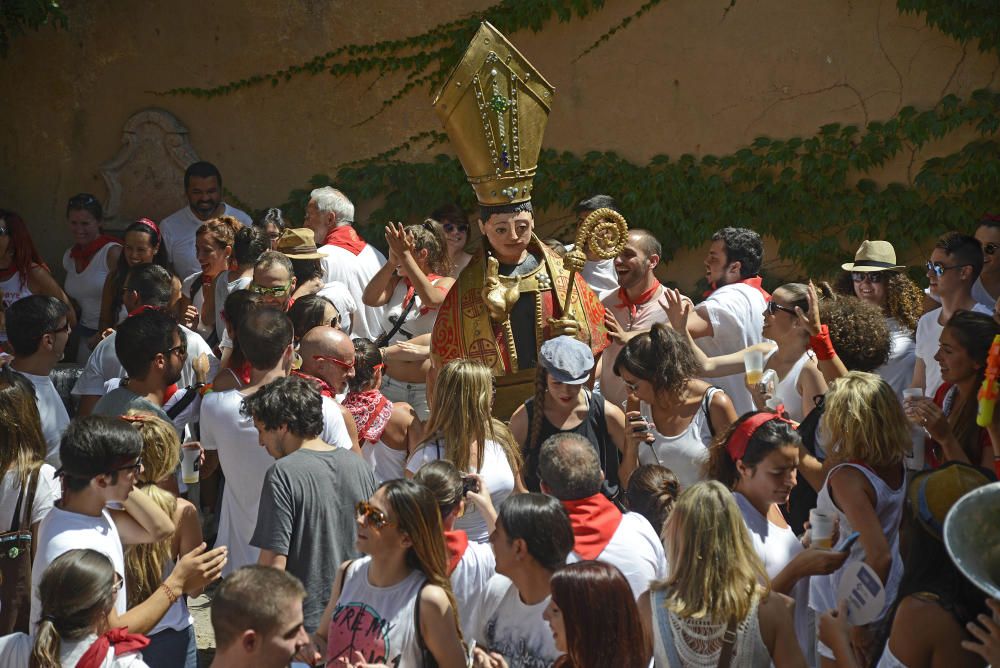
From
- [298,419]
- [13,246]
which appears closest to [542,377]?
[298,419]

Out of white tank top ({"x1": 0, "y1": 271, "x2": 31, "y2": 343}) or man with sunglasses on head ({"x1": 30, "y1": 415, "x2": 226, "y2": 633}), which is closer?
man with sunglasses on head ({"x1": 30, "y1": 415, "x2": 226, "y2": 633})

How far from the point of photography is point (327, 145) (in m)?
10.3

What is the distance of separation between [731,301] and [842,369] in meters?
1.12

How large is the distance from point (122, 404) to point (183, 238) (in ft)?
13.4

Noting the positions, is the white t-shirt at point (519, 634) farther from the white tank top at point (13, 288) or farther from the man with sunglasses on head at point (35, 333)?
the white tank top at point (13, 288)

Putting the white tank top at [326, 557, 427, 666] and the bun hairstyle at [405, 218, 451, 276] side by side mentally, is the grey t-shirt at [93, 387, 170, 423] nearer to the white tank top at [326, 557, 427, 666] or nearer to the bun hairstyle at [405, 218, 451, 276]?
the white tank top at [326, 557, 427, 666]

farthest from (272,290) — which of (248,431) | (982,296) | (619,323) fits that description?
(982,296)

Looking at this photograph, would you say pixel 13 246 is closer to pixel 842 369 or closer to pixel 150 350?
pixel 150 350

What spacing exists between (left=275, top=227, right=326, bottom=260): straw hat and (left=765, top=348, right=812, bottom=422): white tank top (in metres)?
2.85

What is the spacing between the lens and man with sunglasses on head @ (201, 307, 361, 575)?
4566mm

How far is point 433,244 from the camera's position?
678cm

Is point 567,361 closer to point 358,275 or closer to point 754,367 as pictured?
point 754,367

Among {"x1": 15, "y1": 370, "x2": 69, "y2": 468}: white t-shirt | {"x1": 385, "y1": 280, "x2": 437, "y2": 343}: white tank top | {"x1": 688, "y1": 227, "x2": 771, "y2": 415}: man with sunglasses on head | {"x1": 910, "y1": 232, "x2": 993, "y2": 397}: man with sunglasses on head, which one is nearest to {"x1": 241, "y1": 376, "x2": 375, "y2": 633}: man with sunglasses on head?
{"x1": 15, "y1": 370, "x2": 69, "y2": 468}: white t-shirt

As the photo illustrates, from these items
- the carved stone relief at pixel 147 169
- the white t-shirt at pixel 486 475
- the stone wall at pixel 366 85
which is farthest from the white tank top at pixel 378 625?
the carved stone relief at pixel 147 169
